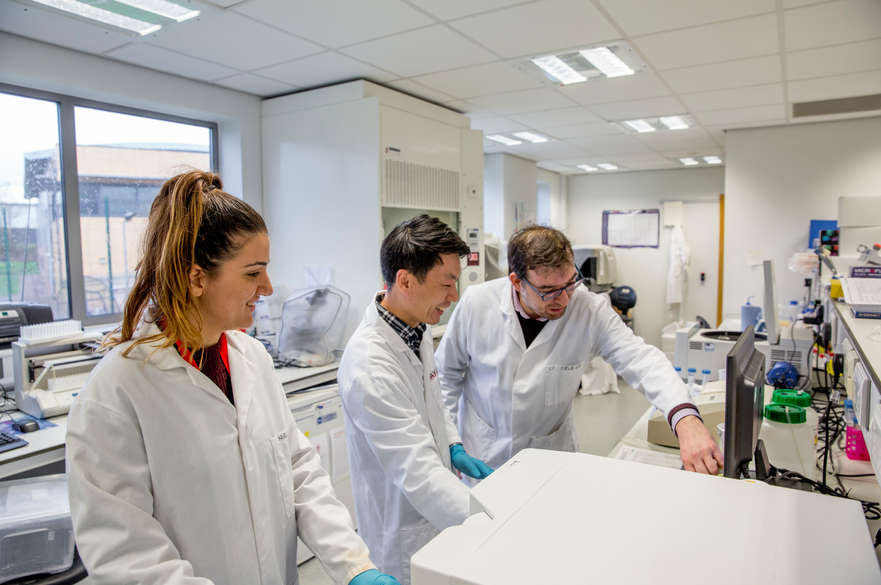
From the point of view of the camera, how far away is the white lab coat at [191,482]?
2.79ft

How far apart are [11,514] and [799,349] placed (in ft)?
11.3

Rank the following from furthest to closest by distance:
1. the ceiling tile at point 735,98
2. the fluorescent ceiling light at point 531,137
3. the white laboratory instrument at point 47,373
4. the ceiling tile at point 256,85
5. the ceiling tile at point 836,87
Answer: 1. the fluorescent ceiling light at point 531,137
2. the ceiling tile at point 735,98
3. the ceiling tile at point 836,87
4. the ceiling tile at point 256,85
5. the white laboratory instrument at point 47,373

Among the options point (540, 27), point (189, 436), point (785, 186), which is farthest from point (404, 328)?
point (785, 186)

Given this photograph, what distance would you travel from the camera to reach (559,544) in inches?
26.9

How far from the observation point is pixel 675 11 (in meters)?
2.28

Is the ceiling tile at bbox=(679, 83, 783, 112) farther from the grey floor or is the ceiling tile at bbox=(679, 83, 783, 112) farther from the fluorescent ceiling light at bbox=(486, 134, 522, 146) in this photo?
the grey floor

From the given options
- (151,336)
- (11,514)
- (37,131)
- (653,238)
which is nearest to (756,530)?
(151,336)

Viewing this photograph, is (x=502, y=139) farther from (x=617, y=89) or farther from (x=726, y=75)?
(x=726, y=75)

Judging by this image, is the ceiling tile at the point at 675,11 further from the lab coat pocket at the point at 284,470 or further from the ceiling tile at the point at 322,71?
the lab coat pocket at the point at 284,470

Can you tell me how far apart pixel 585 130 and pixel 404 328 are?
12.8ft

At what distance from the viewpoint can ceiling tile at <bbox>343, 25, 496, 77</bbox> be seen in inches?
101

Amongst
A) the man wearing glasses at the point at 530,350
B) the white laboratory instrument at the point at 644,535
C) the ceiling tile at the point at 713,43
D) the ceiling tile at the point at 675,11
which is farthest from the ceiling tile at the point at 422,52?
the white laboratory instrument at the point at 644,535

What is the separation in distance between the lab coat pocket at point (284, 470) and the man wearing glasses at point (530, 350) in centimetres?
80

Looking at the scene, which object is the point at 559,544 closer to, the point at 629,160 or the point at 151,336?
the point at 151,336
